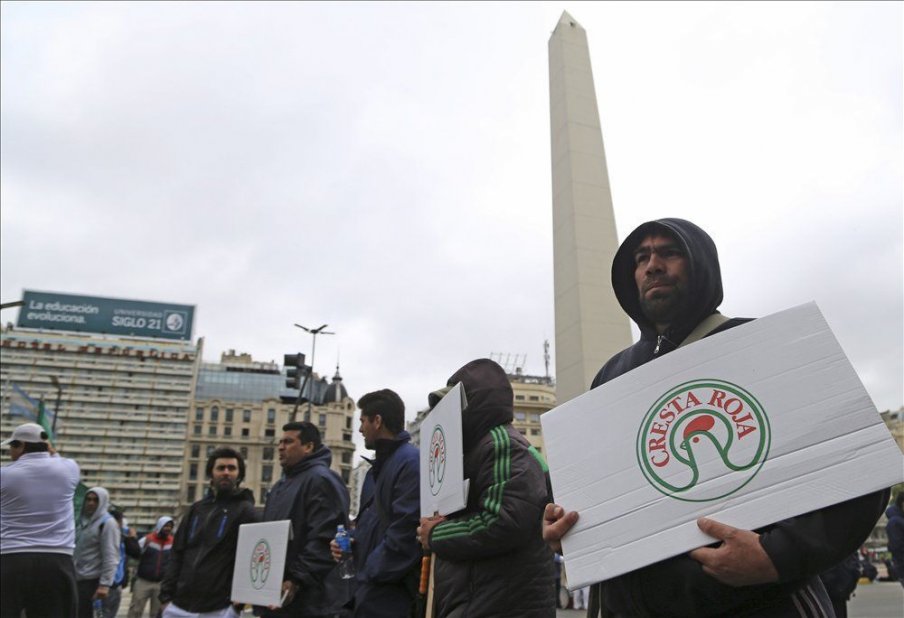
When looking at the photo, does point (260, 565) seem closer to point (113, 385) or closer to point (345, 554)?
point (345, 554)

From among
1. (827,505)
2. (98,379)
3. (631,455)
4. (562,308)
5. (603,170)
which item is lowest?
(827,505)

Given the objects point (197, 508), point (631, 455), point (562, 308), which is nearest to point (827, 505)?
point (631, 455)

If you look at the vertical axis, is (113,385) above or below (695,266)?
above

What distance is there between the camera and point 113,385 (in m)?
85.5

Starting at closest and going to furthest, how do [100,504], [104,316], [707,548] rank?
[707,548]
[100,504]
[104,316]

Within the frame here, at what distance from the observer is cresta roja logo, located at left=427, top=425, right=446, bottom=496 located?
2912 mm

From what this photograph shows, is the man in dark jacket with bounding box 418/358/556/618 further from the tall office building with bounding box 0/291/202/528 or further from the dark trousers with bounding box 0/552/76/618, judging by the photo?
the tall office building with bounding box 0/291/202/528

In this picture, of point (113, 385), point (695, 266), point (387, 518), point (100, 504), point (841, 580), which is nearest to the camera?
point (695, 266)

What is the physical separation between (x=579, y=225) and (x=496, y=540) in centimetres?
1577

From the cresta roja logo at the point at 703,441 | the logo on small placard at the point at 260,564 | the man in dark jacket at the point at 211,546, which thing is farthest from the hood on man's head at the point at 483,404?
the man in dark jacket at the point at 211,546

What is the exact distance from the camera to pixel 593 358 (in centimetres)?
1681

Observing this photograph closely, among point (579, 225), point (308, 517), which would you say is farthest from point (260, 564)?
point (579, 225)

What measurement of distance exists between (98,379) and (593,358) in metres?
82.4

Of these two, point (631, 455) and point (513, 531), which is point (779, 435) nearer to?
point (631, 455)
